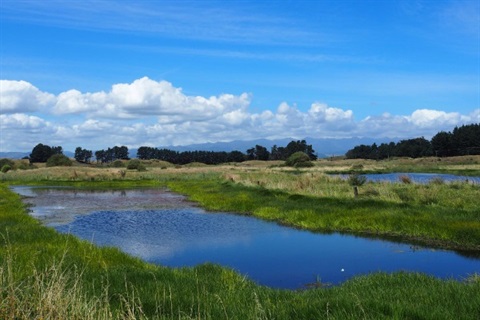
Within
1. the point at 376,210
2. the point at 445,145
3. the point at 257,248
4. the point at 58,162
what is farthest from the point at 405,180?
the point at 445,145

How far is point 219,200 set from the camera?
137 ft

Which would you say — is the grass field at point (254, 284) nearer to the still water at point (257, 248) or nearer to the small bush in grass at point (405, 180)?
the still water at point (257, 248)

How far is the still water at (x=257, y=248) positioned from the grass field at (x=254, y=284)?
1692mm

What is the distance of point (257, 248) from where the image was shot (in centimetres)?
2194

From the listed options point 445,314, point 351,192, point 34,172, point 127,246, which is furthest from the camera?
point 34,172

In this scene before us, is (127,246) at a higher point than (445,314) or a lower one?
lower

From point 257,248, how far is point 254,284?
8.56m

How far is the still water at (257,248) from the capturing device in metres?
17.0

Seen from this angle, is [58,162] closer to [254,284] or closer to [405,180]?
[405,180]

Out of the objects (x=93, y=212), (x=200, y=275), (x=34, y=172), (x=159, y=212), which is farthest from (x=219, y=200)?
(x=34, y=172)

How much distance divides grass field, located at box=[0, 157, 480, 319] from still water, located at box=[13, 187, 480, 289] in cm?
169

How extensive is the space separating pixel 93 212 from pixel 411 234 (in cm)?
2576

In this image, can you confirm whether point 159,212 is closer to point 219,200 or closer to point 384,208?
point 219,200

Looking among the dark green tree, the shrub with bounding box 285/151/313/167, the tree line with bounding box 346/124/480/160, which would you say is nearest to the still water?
the shrub with bounding box 285/151/313/167
